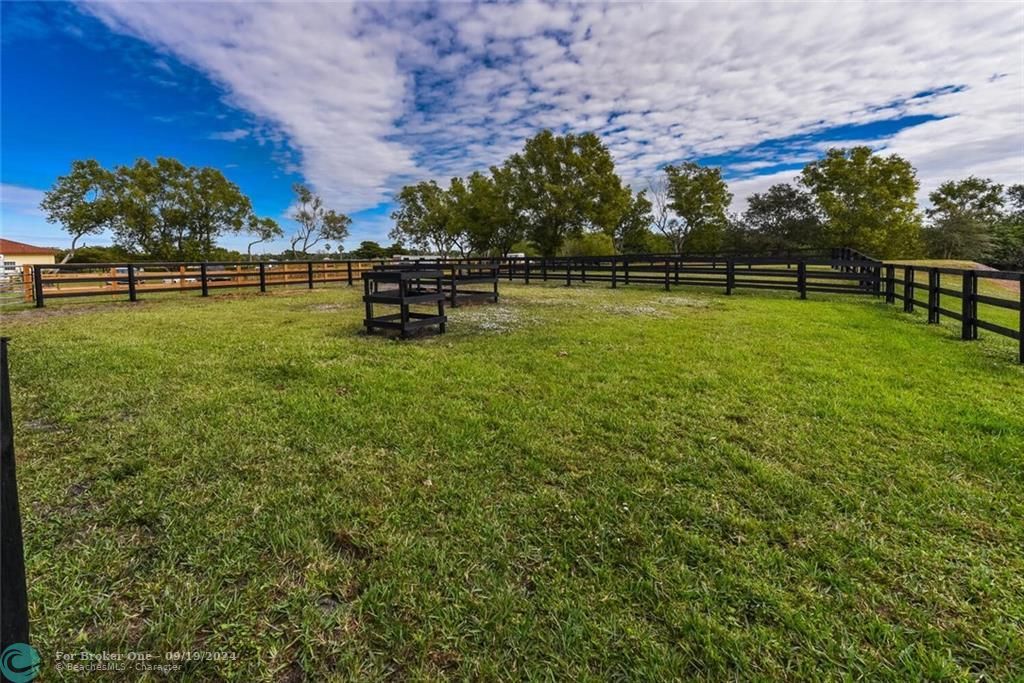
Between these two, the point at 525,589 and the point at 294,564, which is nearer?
the point at 525,589

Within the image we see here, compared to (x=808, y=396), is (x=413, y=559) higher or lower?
lower

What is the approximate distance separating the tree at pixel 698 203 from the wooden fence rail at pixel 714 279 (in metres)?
21.1

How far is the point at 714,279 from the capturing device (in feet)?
46.3

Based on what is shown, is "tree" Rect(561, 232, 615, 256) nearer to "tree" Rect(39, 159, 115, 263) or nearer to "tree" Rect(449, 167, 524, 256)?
"tree" Rect(449, 167, 524, 256)

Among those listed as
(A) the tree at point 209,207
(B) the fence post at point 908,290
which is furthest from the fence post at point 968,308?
(A) the tree at point 209,207

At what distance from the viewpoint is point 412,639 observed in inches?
63.0

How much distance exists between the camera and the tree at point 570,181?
3306 centimetres

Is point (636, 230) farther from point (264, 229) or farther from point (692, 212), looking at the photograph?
point (264, 229)

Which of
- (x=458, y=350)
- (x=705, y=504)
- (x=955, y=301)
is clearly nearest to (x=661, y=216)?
(x=955, y=301)

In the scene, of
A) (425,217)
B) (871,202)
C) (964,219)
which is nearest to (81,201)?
(425,217)

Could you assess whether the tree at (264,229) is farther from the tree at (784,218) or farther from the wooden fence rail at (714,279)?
the tree at (784,218)

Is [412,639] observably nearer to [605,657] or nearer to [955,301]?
[605,657]

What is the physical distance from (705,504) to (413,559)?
1471mm

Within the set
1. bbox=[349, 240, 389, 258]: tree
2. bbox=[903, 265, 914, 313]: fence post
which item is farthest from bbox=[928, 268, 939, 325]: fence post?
bbox=[349, 240, 389, 258]: tree
